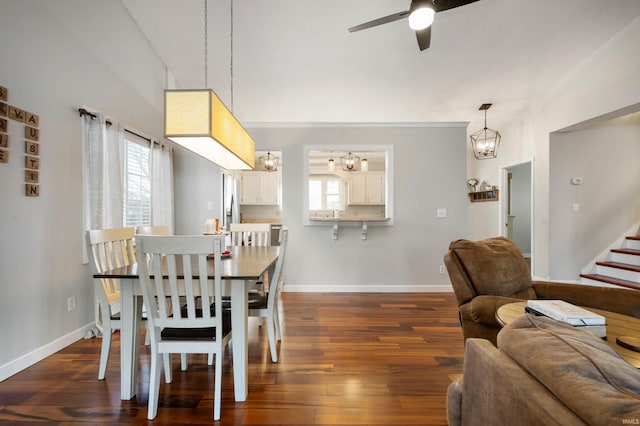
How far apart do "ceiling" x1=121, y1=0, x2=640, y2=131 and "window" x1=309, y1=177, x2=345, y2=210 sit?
8.58 feet

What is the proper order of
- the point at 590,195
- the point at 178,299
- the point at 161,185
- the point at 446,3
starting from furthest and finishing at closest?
the point at 590,195
the point at 161,185
the point at 446,3
the point at 178,299

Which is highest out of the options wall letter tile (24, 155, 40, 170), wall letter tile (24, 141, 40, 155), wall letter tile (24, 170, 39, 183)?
wall letter tile (24, 141, 40, 155)

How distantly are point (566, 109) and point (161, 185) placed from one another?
5620 millimetres

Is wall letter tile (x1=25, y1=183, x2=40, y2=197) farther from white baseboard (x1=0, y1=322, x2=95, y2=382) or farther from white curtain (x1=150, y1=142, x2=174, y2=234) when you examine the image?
white curtain (x1=150, y1=142, x2=174, y2=234)

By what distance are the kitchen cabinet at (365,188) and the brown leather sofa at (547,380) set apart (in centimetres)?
623

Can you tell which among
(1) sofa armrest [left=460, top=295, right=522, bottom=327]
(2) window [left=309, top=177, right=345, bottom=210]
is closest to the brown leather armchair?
(1) sofa armrest [left=460, top=295, right=522, bottom=327]

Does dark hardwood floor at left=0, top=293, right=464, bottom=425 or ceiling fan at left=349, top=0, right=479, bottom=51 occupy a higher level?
ceiling fan at left=349, top=0, right=479, bottom=51

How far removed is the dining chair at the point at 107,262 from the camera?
1852mm

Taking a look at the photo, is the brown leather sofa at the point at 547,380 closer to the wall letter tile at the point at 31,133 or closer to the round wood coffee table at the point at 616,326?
the round wood coffee table at the point at 616,326

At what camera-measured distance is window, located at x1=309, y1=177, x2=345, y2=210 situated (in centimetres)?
721

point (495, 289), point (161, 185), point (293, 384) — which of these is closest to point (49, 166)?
point (161, 185)

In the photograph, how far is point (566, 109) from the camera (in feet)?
13.2

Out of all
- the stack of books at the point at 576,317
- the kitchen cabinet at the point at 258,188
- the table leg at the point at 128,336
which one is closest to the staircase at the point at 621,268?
the stack of books at the point at 576,317

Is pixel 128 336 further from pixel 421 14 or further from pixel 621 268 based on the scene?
pixel 621 268
